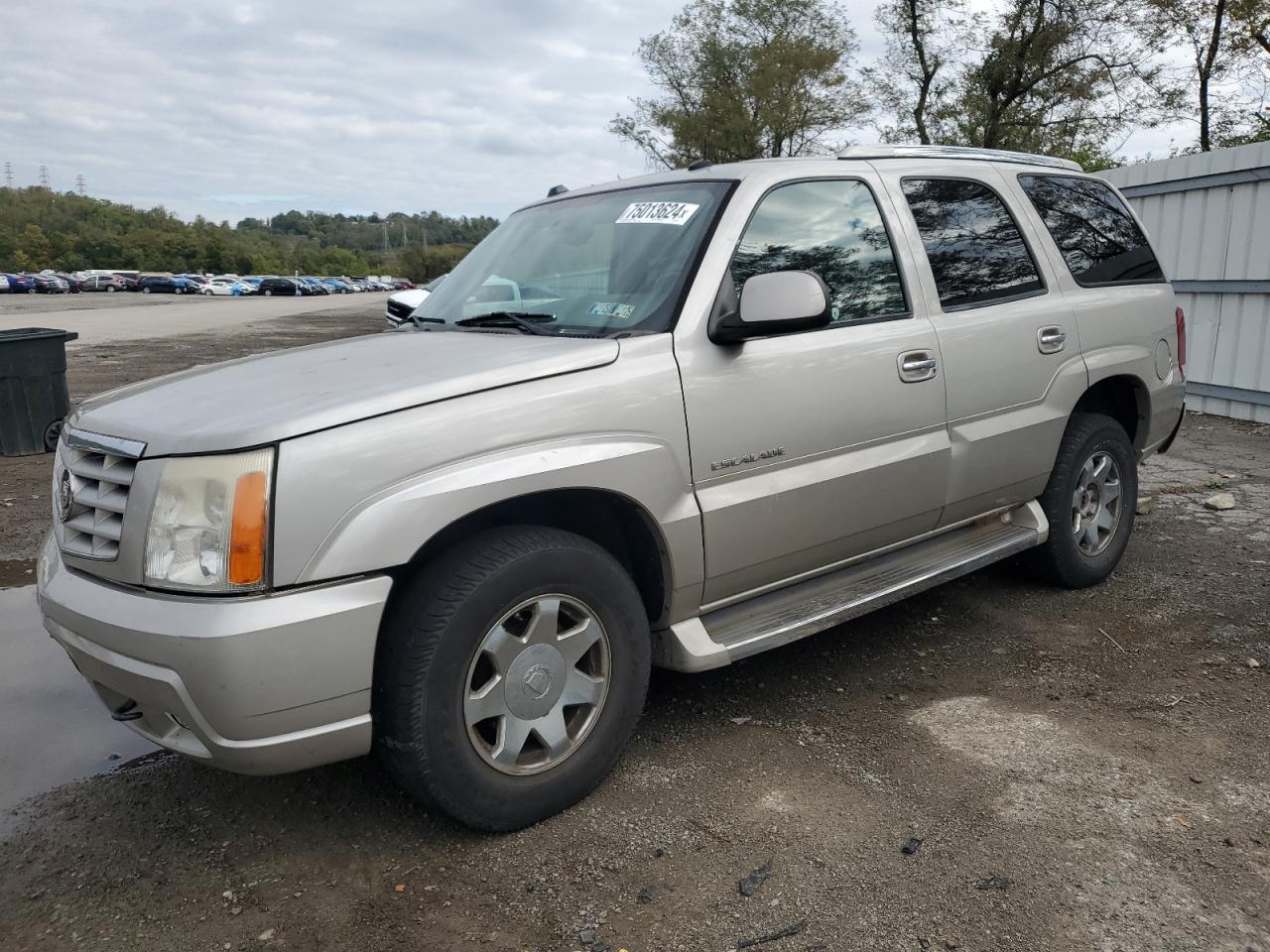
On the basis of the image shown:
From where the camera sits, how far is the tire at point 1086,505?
14.3 feet

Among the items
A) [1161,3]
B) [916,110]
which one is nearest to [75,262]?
[916,110]

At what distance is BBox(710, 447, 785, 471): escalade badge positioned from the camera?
10.0 ft

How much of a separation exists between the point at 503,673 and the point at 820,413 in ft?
4.49

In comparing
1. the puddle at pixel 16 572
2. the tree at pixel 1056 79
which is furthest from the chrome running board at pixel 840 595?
the tree at pixel 1056 79

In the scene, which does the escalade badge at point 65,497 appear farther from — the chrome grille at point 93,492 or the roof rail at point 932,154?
the roof rail at point 932,154

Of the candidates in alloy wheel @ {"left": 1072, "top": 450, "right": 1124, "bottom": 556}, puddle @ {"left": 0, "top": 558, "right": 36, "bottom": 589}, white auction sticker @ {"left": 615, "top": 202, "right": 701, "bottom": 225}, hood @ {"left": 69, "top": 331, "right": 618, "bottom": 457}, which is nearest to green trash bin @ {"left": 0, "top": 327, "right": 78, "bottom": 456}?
puddle @ {"left": 0, "top": 558, "right": 36, "bottom": 589}

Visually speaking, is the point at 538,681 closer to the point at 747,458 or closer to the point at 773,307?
the point at 747,458

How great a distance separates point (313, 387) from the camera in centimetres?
269

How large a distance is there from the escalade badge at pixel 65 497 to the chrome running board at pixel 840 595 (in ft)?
5.72

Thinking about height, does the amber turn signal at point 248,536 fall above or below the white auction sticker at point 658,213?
below

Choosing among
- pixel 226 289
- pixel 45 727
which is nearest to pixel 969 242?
pixel 45 727

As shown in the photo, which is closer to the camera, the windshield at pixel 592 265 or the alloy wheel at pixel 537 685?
the alloy wheel at pixel 537 685

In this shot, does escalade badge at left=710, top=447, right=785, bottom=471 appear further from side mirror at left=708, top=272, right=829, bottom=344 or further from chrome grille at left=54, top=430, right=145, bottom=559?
chrome grille at left=54, top=430, right=145, bottom=559

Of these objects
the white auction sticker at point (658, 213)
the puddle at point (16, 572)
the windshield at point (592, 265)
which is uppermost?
the white auction sticker at point (658, 213)
